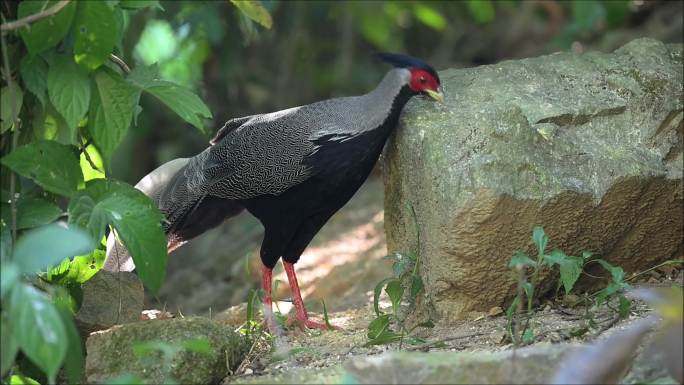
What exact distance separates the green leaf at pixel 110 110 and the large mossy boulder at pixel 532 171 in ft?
4.28

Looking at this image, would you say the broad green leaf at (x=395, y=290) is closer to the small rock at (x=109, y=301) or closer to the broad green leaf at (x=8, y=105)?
the small rock at (x=109, y=301)

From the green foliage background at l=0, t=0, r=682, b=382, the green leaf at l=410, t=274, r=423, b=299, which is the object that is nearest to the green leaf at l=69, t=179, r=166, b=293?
the green foliage background at l=0, t=0, r=682, b=382

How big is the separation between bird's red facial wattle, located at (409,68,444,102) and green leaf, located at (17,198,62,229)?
1.81 metres

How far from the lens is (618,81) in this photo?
475 cm

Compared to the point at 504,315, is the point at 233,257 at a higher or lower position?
lower

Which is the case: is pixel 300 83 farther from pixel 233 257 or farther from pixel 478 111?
pixel 478 111

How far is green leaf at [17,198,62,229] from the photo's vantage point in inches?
141

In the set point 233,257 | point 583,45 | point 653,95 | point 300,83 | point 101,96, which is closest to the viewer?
point 101,96

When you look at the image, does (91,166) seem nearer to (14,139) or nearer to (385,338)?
(14,139)

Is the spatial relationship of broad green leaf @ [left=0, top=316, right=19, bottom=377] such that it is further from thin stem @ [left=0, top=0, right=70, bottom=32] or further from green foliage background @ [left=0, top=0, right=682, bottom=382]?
thin stem @ [left=0, top=0, right=70, bottom=32]

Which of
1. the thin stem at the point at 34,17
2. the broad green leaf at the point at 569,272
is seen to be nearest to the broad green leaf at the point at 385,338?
the broad green leaf at the point at 569,272

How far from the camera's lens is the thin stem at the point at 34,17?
3355mm

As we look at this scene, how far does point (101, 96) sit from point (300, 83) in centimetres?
666

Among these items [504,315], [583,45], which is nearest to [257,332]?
[504,315]
